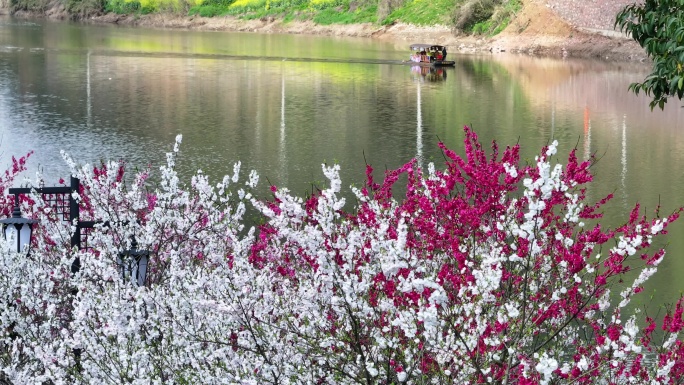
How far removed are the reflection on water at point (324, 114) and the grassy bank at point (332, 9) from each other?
9.86 meters

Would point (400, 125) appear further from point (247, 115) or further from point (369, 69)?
point (369, 69)

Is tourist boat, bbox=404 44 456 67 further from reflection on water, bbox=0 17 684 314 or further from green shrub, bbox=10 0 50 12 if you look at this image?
green shrub, bbox=10 0 50 12

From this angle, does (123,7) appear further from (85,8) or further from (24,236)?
(24,236)

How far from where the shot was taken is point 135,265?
267 inches

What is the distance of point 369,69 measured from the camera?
45188 millimetres

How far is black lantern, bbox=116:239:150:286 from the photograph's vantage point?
667cm

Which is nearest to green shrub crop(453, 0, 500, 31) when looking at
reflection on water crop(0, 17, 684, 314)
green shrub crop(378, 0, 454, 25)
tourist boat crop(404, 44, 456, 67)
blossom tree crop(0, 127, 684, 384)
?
green shrub crop(378, 0, 454, 25)

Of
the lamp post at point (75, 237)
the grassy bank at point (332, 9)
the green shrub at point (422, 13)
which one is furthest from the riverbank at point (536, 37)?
the lamp post at point (75, 237)

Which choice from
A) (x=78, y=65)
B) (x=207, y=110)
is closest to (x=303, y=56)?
(x=78, y=65)

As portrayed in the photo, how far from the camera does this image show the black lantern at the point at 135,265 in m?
6.67

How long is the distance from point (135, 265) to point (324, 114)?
73.9 feet

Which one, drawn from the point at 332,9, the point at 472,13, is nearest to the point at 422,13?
the point at 472,13

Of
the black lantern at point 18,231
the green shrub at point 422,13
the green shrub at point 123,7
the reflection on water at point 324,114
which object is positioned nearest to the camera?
the black lantern at point 18,231

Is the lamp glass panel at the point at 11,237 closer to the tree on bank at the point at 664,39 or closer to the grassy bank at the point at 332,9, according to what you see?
the tree on bank at the point at 664,39
